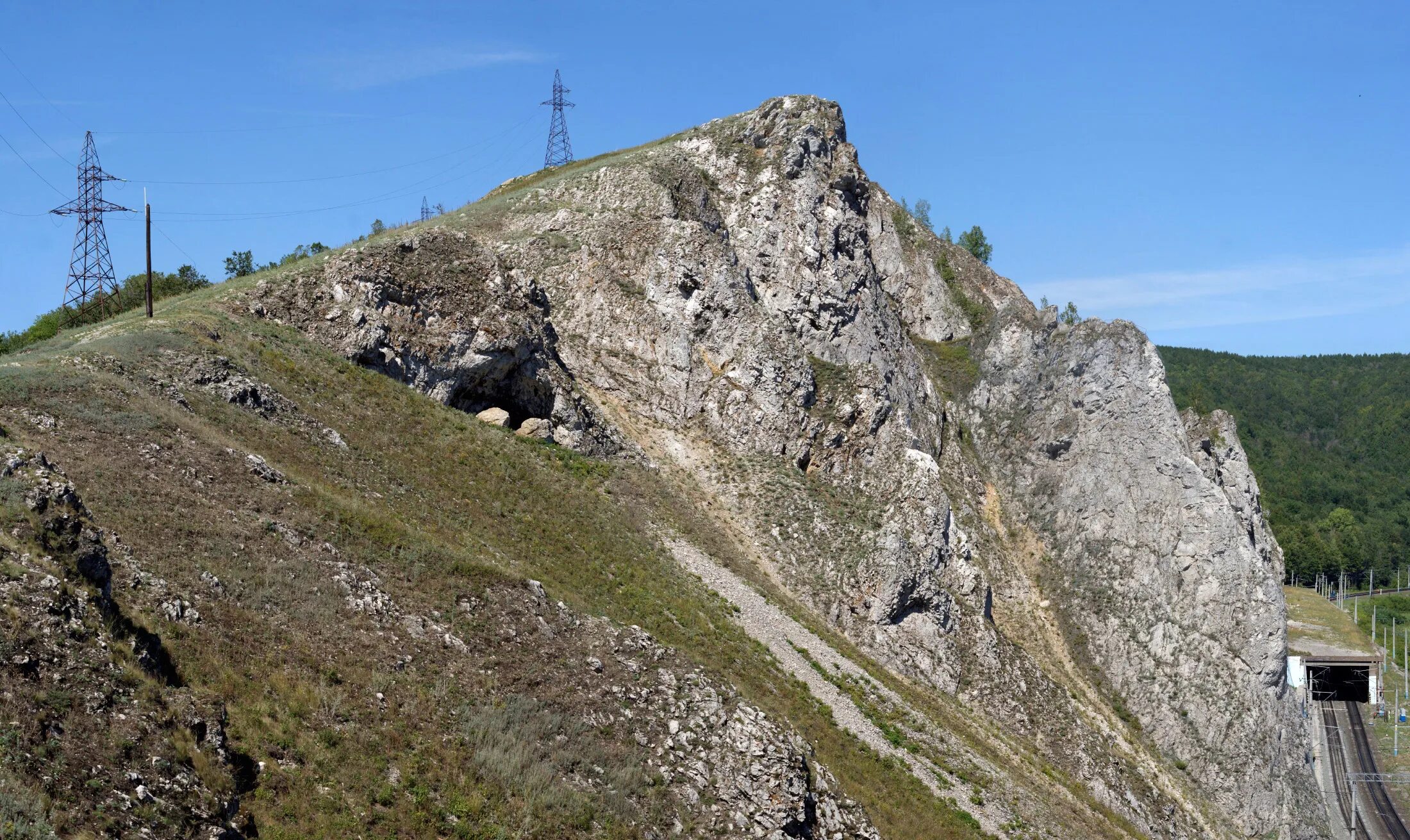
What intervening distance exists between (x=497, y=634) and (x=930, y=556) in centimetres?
3069

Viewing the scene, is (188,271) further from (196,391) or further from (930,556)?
(930,556)

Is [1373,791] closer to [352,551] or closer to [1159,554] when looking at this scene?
[1159,554]

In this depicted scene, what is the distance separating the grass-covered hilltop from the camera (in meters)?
20.2

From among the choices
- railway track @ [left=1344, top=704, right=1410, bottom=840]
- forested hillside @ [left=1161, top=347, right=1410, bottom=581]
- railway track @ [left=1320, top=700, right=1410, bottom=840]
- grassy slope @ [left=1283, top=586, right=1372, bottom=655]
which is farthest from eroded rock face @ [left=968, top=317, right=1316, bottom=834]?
forested hillside @ [left=1161, top=347, right=1410, bottom=581]

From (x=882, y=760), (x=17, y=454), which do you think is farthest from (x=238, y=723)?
(x=882, y=760)

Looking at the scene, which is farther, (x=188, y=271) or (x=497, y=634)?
(x=188, y=271)

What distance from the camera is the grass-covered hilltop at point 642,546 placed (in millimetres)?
20156

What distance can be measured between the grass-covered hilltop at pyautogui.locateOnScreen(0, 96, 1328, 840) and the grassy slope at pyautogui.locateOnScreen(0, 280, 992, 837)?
0.14m

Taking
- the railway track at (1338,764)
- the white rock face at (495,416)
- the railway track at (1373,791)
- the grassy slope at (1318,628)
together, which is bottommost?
the railway track at (1373,791)

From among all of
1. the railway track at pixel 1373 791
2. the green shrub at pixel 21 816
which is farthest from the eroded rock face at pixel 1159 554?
the green shrub at pixel 21 816

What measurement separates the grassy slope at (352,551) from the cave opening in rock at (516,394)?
3.89m

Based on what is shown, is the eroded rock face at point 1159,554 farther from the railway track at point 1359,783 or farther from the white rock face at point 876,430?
A: the railway track at point 1359,783

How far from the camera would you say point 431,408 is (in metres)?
46.5

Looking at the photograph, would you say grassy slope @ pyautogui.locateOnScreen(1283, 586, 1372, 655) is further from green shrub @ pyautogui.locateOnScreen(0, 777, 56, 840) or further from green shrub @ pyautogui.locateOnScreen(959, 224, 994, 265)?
green shrub @ pyautogui.locateOnScreen(0, 777, 56, 840)
